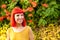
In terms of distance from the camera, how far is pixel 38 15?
8.30m

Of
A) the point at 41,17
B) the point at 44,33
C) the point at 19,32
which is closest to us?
the point at 19,32

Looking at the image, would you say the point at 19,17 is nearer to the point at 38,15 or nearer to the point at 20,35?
the point at 20,35

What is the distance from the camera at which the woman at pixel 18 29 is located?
177 inches

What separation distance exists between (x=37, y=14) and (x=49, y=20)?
0.43 metres

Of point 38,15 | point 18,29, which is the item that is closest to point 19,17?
point 18,29

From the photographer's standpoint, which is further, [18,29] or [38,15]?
[38,15]

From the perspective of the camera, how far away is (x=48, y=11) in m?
7.84

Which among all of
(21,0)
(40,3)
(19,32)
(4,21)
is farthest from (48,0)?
(19,32)

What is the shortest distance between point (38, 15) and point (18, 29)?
12.5 feet

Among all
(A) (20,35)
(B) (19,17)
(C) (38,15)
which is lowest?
(C) (38,15)

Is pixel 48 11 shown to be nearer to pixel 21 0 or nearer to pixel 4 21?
pixel 21 0

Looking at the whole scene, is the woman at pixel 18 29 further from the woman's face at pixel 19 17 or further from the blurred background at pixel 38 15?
the blurred background at pixel 38 15

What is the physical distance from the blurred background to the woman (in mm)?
2944

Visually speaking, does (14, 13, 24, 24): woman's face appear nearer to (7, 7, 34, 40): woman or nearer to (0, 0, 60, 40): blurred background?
(7, 7, 34, 40): woman
